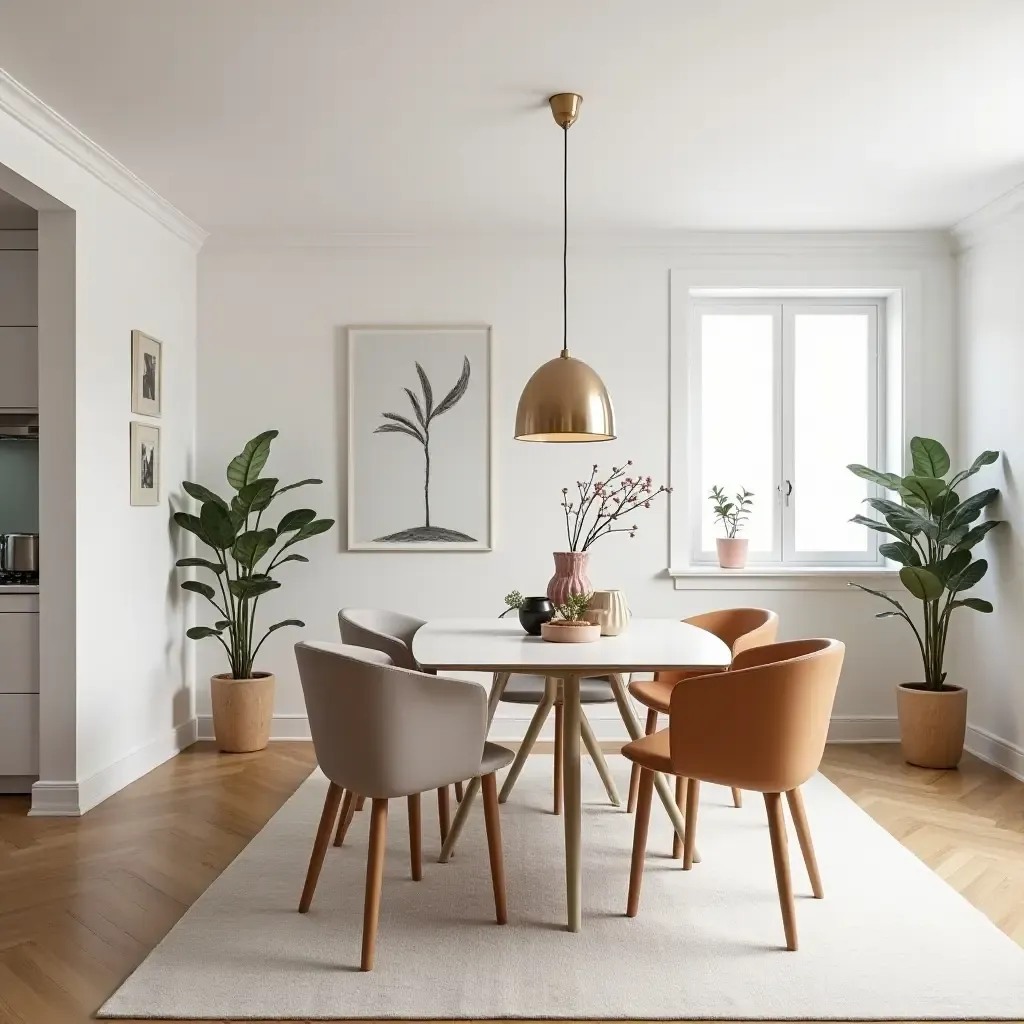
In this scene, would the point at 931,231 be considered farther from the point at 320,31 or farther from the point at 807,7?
the point at 320,31

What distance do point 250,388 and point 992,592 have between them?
3819mm

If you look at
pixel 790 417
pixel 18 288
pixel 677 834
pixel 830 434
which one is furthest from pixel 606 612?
pixel 18 288

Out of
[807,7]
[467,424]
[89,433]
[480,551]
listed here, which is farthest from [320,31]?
[480,551]

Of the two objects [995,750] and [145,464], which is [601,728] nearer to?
[995,750]

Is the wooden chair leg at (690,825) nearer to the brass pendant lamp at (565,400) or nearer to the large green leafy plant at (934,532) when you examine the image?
the brass pendant lamp at (565,400)

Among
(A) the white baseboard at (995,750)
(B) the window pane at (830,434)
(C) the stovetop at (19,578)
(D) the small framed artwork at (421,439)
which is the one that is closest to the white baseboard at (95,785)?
(C) the stovetop at (19,578)

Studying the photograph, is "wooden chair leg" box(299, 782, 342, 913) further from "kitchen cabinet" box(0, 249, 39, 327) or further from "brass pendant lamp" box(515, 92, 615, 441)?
"kitchen cabinet" box(0, 249, 39, 327)

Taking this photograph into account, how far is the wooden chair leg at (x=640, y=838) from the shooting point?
2.83 metres

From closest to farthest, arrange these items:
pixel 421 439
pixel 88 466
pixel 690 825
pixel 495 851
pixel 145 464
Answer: pixel 495 851, pixel 690 825, pixel 88 466, pixel 145 464, pixel 421 439

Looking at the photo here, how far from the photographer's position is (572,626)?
3.18 meters

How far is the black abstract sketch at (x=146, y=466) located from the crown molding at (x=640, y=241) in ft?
4.16

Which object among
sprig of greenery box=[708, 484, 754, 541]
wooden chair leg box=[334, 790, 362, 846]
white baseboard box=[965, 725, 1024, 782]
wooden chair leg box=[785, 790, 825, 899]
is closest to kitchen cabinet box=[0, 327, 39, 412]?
wooden chair leg box=[334, 790, 362, 846]

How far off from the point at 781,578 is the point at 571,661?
2.71 metres

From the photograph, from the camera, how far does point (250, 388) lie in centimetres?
518
